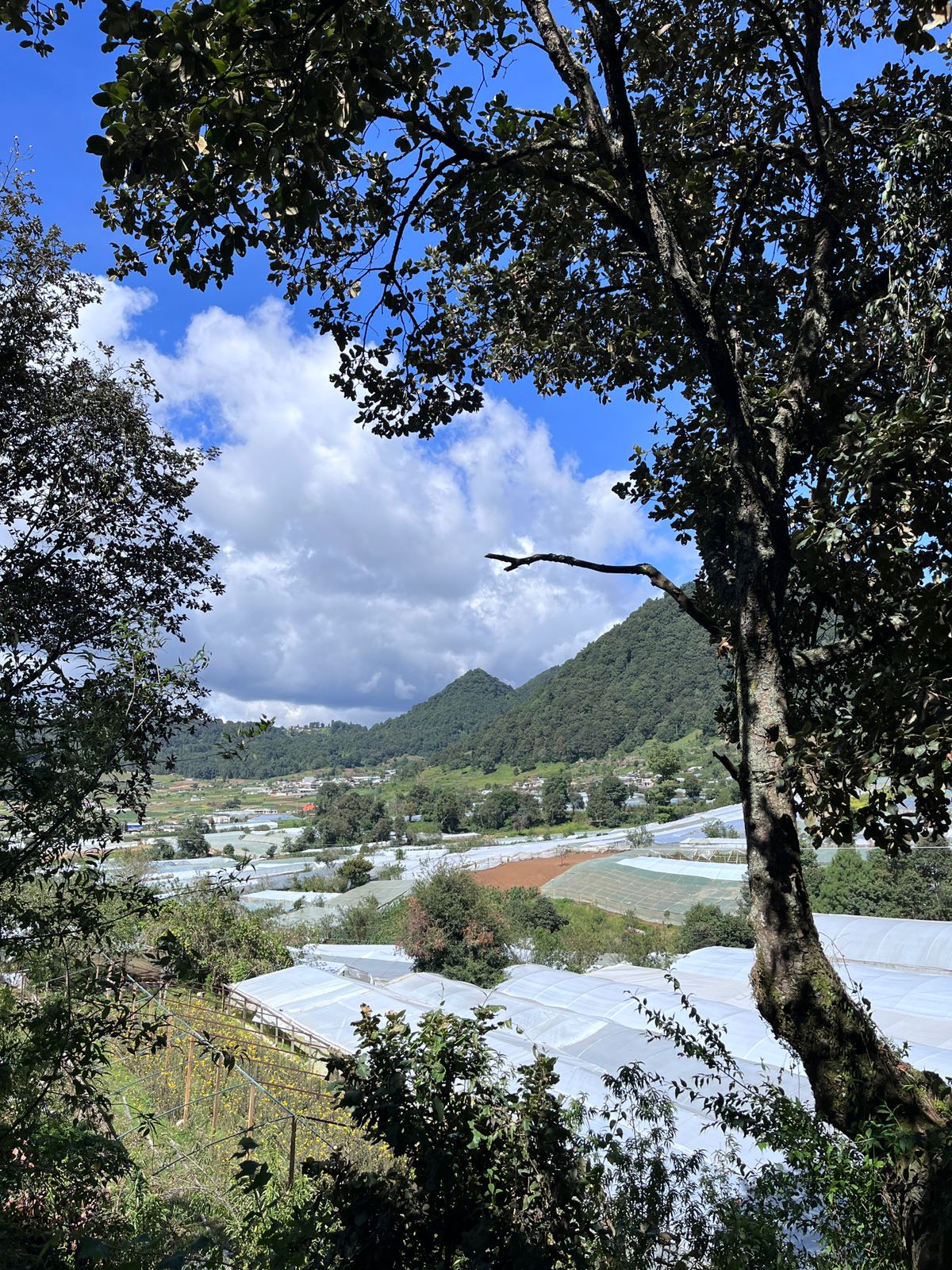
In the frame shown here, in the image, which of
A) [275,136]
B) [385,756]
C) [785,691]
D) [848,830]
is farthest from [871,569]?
[385,756]

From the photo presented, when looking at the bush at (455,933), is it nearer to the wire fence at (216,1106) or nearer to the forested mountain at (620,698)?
the wire fence at (216,1106)

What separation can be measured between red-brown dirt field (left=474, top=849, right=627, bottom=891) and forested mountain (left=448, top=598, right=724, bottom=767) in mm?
46781

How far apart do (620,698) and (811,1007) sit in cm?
11034

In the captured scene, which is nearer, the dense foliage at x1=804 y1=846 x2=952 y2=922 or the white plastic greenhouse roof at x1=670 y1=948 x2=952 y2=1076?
A: the white plastic greenhouse roof at x1=670 y1=948 x2=952 y2=1076

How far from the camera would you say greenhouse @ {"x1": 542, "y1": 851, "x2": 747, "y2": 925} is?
3138 cm

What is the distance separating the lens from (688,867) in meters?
35.7

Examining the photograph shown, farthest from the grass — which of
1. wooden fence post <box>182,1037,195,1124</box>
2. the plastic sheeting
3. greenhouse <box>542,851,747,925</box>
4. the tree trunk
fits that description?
greenhouse <box>542,851,747,925</box>

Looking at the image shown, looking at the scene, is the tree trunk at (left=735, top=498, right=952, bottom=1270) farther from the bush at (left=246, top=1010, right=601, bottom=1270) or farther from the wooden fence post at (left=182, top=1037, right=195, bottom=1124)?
the wooden fence post at (left=182, top=1037, right=195, bottom=1124)

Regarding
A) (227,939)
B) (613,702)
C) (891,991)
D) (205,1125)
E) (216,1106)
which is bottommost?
(227,939)

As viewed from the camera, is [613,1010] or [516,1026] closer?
[516,1026]

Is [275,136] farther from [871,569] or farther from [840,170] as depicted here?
[840,170]

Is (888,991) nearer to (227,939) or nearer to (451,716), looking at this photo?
(227,939)

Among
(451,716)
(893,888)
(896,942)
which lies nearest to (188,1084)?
(896,942)

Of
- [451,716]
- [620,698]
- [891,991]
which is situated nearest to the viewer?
[891,991]
